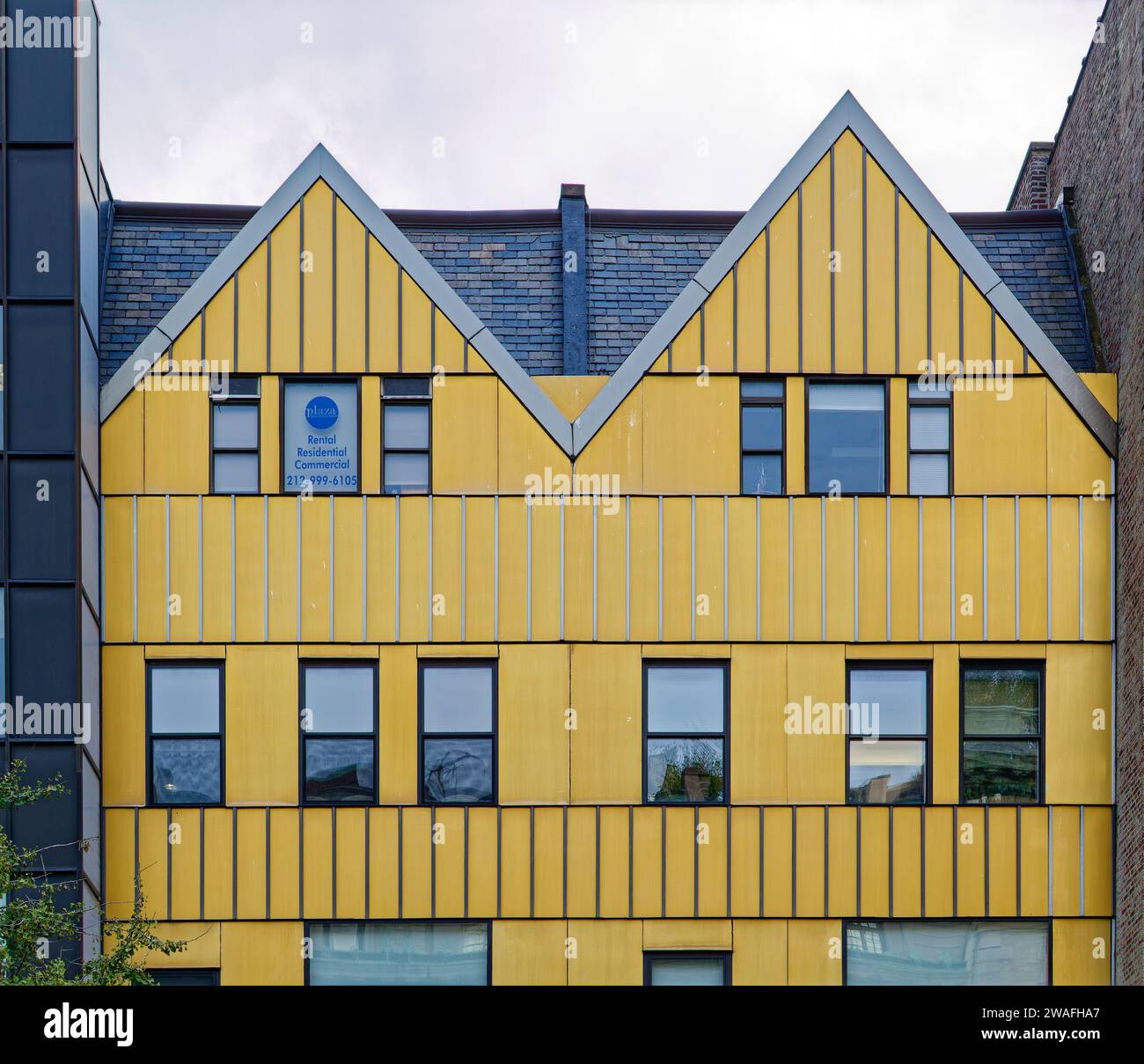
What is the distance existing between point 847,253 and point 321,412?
7.02 meters

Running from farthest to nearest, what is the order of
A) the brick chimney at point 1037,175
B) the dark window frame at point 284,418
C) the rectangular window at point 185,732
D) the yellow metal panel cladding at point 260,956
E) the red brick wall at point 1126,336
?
the brick chimney at point 1037,175 < the dark window frame at point 284,418 < the rectangular window at point 185,732 < the yellow metal panel cladding at point 260,956 < the red brick wall at point 1126,336

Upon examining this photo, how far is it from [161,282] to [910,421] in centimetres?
1033

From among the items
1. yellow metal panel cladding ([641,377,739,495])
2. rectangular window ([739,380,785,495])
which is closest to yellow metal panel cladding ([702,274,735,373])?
yellow metal panel cladding ([641,377,739,495])

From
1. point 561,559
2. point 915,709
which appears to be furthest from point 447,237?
point 915,709

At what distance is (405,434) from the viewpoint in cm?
2020

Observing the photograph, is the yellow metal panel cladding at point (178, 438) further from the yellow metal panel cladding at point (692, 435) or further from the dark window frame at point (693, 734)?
the dark window frame at point (693, 734)

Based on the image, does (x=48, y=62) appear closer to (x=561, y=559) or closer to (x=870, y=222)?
(x=561, y=559)

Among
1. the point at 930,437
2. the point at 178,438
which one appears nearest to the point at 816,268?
the point at 930,437

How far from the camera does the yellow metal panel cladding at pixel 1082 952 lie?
19.5m

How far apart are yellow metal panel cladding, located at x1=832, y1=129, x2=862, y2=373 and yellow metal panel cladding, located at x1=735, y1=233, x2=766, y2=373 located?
93cm

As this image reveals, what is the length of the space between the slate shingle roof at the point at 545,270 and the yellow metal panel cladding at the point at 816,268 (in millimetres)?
2399

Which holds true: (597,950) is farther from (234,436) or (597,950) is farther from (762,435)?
(234,436)

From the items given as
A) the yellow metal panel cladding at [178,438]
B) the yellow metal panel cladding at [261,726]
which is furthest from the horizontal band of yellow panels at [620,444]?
the yellow metal panel cladding at [261,726]

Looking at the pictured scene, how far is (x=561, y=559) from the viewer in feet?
65.4
